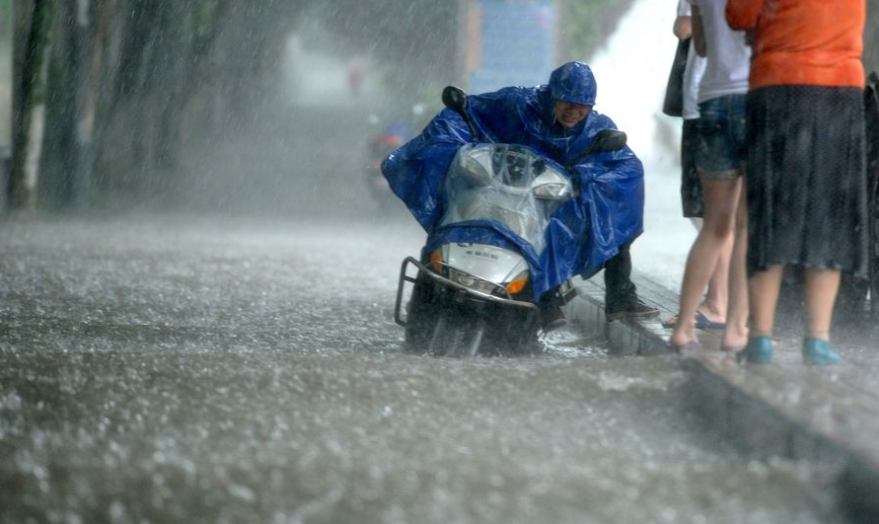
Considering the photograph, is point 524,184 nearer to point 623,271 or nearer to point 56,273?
point 623,271

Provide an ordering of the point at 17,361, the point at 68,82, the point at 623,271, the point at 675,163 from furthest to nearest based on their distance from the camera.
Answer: the point at 675,163 < the point at 68,82 < the point at 623,271 < the point at 17,361

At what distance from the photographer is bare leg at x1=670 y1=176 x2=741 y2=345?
6.79 meters

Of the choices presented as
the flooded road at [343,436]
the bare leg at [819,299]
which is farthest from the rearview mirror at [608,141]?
the bare leg at [819,299]

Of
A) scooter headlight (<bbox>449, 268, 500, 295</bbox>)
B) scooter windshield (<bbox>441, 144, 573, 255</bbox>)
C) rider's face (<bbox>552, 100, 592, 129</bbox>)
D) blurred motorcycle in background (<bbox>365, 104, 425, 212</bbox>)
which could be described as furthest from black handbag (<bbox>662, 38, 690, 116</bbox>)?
blurred motorcycle in background (<bbox>365, 104, 425, 212</bbox>)

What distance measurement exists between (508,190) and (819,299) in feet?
7.37

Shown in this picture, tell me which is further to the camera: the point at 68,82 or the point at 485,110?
the point at 68,82

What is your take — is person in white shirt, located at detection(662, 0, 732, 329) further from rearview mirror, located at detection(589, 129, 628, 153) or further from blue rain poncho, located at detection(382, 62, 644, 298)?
blue rain poncho, located at detection(382, 62, 644, 298)

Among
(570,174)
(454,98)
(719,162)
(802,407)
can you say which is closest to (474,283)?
(570,174)

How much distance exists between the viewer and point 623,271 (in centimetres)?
858

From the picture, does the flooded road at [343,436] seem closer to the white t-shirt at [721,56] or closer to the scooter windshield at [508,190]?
the scooter windshield at [508,190]

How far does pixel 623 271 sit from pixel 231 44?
3912cm

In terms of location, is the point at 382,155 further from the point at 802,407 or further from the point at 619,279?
the point at 802,407

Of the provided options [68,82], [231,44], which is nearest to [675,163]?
[231,44]

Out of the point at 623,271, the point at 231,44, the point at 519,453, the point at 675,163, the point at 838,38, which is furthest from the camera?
the point at 675,163
